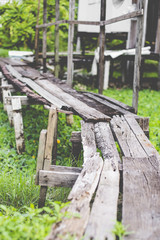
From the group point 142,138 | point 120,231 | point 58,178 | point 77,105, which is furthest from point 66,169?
point 77,105

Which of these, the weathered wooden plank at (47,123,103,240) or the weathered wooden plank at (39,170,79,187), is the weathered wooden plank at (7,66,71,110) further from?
the weathered wooden plank at (39,170,79,187)

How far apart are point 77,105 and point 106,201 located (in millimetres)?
2539

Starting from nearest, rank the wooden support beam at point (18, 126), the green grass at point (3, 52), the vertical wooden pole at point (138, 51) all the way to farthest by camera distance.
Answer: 1. the vertical wooden pole at point (138, 51)
2. the wooden support beam at point (18, 126)
3. the green grass at point (3, 52)

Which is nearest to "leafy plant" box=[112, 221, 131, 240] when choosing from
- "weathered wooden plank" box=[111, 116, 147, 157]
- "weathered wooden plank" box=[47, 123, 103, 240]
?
"weathered wooden plank" box=[47, 123, 103, 240]

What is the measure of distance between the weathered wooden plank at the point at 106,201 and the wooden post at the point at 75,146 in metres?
0.72

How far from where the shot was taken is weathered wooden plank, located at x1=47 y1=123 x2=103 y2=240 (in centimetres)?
174

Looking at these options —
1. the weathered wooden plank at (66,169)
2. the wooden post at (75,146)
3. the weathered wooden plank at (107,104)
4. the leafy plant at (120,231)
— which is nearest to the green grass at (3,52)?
the weathered wooden plank at (107,104)

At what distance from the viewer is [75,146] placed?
13.8 ft

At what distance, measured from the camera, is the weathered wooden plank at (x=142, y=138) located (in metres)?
3.15

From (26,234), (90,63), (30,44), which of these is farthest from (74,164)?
(30,44)

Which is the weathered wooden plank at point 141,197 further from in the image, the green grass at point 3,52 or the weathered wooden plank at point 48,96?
the green grass at point 3,52

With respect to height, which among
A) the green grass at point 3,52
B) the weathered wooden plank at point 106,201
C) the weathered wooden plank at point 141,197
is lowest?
the weathered wooden plank at point 141,197

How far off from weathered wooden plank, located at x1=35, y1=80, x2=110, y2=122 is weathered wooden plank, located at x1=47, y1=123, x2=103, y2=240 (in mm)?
996

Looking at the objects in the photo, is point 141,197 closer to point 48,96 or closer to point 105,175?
point 105,175
